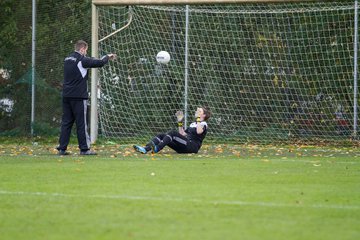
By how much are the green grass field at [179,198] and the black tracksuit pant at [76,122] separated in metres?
0.90

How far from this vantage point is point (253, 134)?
22094mm

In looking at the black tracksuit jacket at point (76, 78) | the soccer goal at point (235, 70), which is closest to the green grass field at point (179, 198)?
the black tracksuit jacket at point (76, 78)

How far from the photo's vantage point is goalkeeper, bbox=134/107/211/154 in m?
16.7

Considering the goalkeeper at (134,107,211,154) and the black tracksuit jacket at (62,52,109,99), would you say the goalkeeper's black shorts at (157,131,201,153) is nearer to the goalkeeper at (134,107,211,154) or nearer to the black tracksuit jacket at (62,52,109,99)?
the goalkeeper at (134,107,211,154)

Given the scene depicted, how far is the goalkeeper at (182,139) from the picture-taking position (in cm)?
1670

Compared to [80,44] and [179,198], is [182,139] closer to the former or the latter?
[80,44]

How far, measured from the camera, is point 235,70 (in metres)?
22.9

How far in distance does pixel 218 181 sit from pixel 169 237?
4318mm

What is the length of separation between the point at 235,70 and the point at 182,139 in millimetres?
6426

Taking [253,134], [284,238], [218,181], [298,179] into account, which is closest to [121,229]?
[284,238]

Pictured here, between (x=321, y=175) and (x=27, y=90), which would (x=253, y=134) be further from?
(x=321, y=175)

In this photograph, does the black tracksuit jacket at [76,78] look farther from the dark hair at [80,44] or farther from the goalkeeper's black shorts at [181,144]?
the goalkeeper's black shorts at [181,144]

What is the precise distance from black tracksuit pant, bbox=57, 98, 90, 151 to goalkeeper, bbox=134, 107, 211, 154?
3.37 ft

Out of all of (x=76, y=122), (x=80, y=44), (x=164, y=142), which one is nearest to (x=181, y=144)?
(x=164, y=142)
